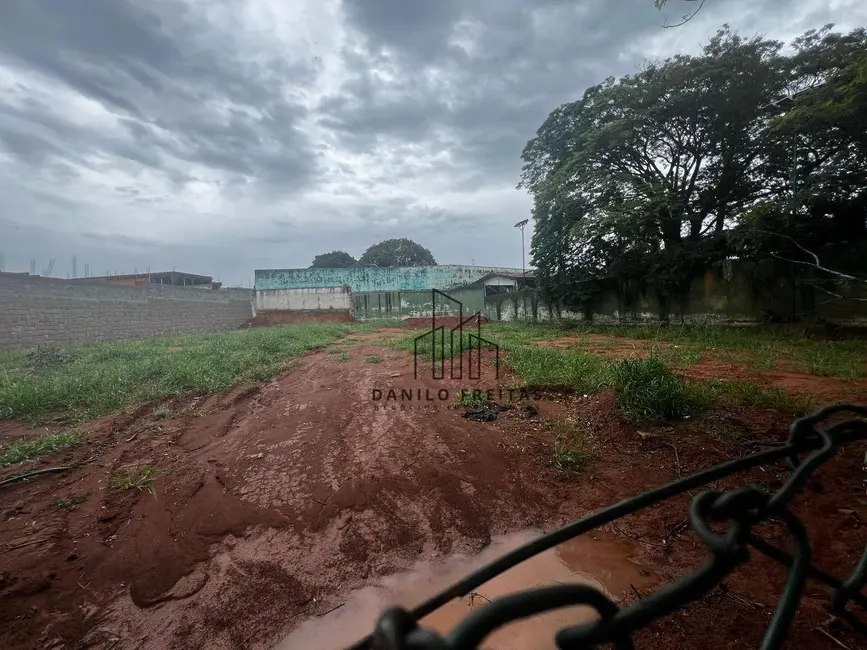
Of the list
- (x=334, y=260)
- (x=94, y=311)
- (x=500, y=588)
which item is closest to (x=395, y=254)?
(x=334, y=260)

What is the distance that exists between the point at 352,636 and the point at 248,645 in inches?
19.3

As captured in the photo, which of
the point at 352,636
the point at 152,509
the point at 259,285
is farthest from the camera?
the point at 259,285

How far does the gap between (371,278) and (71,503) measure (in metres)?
24.0

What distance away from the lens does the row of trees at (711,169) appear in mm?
7117

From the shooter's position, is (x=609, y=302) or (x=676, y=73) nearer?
(x=676, y=73)

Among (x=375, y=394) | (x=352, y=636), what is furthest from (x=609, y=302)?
(x=352, y=636)

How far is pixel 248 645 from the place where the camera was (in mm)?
1751

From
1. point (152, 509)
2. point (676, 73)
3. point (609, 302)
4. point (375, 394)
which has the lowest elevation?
point (152, 509)

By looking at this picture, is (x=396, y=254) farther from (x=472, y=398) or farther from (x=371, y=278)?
(x=472, y=398)

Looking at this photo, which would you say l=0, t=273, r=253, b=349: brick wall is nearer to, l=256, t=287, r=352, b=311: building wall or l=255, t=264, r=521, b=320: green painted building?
l=256, t=287, r=352, b=311: building wall

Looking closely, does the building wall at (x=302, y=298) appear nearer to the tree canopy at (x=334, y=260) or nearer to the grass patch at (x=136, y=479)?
the grass patch at (x=136, y=479)

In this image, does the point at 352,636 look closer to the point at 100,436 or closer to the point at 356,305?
the point at 100,436

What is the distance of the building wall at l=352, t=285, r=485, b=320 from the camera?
20766 mm

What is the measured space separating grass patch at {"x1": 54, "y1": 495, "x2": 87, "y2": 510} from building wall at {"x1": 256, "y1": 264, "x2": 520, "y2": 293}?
21151 millimetres
